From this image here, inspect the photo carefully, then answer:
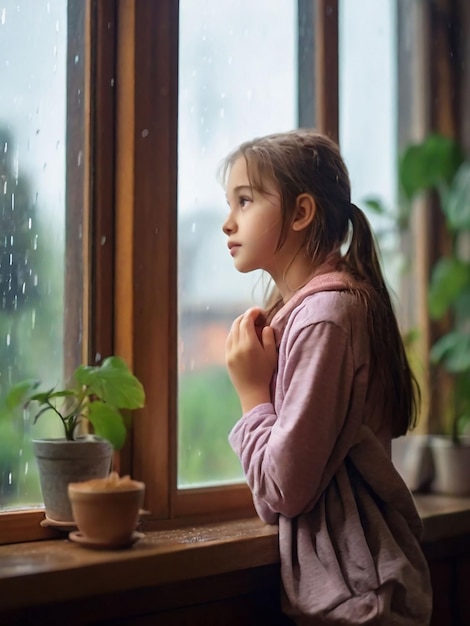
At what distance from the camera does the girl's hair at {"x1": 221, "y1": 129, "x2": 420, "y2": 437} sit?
4.17ft

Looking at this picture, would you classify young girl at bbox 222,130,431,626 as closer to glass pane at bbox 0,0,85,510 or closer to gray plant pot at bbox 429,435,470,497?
glass pane at bbox 0,0,85,510

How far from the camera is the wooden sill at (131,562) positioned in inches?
38.6

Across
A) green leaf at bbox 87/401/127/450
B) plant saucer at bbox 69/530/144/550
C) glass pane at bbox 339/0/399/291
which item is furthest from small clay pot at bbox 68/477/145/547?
glass pane at bbox 339/0/399/291

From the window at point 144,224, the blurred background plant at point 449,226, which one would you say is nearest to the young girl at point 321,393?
the window at point 144,224

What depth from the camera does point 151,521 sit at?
134cm

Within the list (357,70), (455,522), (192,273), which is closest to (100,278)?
(192,273)

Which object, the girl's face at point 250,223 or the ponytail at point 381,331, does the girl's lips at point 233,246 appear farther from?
the ponytail at point 381,331

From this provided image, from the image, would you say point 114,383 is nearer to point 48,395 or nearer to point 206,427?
point 48,395

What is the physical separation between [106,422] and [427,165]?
3.70ft

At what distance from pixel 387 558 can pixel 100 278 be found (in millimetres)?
638

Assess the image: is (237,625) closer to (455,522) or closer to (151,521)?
(151,521)

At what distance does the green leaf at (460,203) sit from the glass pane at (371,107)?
0.15 metres

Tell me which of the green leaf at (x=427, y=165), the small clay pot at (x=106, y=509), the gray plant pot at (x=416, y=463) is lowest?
the gray plant pot at (x=416, y=463)

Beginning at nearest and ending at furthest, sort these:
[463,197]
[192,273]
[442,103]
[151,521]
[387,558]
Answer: [387,558], [151,521], [192,273], [463,197], [442,103]
